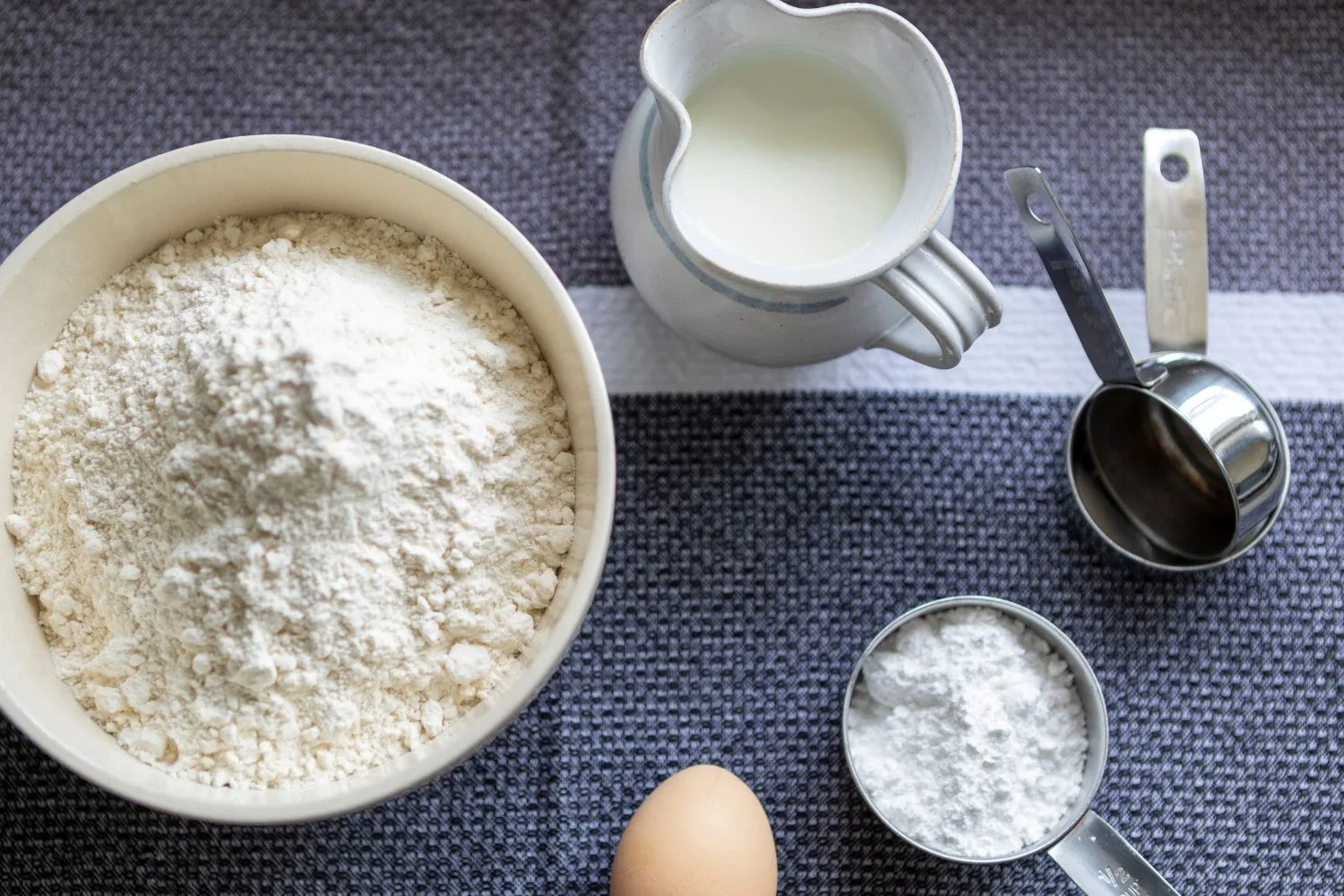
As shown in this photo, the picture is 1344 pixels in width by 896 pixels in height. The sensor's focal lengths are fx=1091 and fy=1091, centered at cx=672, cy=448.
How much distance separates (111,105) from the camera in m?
0.87

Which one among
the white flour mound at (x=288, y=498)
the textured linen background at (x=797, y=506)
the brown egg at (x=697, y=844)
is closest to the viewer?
the white flour mound at (x=288, y=498)

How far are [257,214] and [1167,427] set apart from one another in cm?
69

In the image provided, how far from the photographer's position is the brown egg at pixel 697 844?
0.70 meters

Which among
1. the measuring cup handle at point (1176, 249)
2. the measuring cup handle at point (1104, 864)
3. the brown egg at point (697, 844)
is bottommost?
the measuring cup handle at point (1104, 864)

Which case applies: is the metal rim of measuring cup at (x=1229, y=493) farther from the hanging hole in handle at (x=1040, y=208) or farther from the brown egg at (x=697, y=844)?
the brown egg at (x=697, y=844)

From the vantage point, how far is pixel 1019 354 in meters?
0.87

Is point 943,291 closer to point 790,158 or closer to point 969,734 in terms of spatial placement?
point 790,158

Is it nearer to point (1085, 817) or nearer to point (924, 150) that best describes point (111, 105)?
point (924, 150)

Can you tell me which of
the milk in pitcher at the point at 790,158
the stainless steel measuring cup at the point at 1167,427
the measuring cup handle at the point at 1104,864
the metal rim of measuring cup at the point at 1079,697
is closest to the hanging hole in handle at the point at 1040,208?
the stainless steel measuring cup at the point at 1167,427

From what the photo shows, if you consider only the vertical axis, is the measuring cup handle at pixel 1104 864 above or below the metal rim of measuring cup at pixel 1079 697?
below

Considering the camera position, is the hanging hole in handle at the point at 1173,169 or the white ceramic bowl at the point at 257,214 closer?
the white ceramic bowl at the point at 257,214

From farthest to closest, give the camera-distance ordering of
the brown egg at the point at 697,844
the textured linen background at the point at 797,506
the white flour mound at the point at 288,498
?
the textured linen background at the point at 797,506 < the brown egg at the point at 697,844 < the white flour mound at the point at 288,498

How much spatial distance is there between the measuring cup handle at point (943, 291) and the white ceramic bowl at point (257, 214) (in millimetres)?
202

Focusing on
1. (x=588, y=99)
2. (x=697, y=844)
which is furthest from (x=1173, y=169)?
(x=697, y=844)
